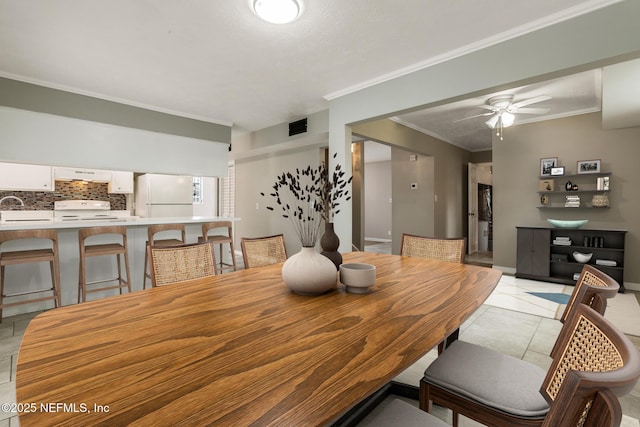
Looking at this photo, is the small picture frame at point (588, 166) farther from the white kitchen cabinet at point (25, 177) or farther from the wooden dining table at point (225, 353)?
the white kitchen cabinet at point (25, 177)

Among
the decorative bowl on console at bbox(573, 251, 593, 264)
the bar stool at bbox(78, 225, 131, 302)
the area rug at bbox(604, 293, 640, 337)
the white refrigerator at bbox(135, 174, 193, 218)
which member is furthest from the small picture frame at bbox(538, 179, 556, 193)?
the white refrigerator at bbox(135, 174, 193, 218)

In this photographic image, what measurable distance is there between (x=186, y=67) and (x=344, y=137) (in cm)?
186

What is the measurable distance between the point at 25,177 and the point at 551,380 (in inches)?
255

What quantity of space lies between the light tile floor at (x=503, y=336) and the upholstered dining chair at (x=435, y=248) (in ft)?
2.50

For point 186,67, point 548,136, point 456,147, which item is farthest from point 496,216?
point 186,67

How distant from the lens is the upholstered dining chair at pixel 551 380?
49 centimetres

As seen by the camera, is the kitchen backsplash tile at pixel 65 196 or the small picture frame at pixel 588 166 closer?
the small picture frame at pixel 588 166

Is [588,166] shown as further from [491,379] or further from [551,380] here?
[551,380]

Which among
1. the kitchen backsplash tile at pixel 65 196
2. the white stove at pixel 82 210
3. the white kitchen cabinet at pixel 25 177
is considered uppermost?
the white kitchen cabinet at pixel 25 177

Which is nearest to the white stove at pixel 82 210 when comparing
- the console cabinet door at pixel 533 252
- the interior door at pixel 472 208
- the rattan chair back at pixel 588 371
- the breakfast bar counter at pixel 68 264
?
the breakfast bar counter at pixel 68 264

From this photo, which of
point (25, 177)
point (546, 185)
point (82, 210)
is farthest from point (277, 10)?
point (82, 210)

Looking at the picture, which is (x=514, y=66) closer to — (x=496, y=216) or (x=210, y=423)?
(x=210, y=423)

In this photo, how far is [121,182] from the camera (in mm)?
5523

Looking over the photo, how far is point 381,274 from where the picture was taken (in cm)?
168
